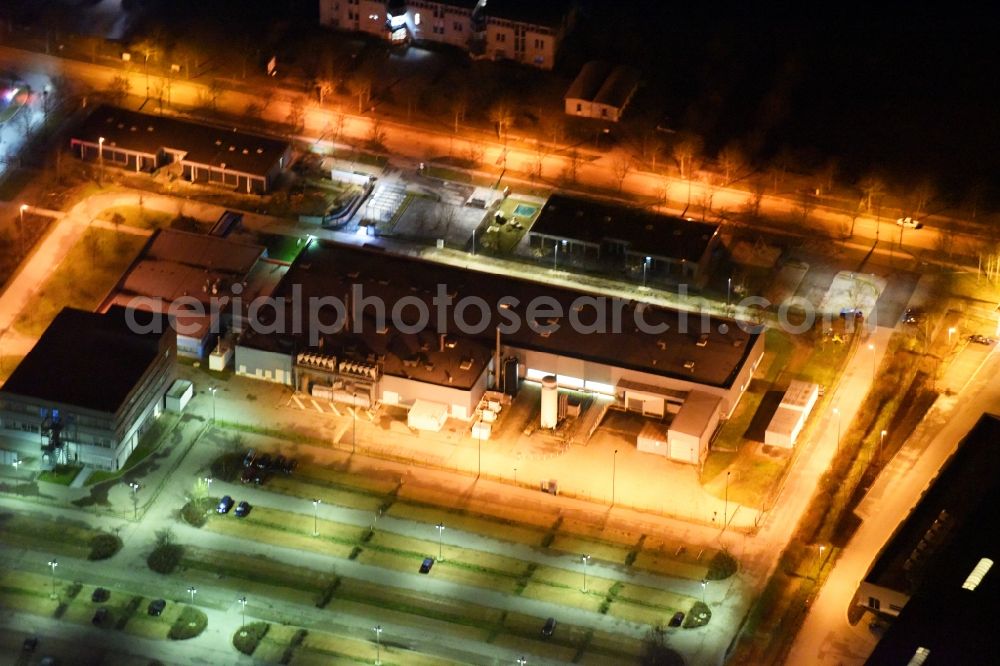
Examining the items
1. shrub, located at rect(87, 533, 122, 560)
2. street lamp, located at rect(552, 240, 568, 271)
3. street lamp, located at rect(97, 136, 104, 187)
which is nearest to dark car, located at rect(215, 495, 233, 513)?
shrub, located at rect(87, 533, 122, 560)

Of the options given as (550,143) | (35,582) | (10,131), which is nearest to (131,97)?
(10,131)

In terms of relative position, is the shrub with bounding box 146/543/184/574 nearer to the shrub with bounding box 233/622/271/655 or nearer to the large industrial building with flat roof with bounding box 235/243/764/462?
the shrub with bounding box 233/622/271/655

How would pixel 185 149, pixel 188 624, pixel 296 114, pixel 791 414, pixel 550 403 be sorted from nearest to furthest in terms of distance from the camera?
pixel 188 624, pixel 550 403, pixel 791 414, pixel 185 149, pixel 296 114

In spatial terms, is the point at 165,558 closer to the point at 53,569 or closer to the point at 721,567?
the point at 53,569

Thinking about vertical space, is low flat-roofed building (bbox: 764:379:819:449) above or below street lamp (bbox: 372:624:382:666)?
above

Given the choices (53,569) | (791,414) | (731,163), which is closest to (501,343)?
(791,414)

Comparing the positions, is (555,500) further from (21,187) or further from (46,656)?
(21,187)
